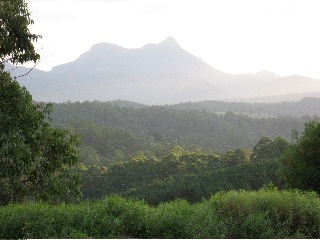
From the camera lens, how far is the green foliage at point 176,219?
6.31 metres

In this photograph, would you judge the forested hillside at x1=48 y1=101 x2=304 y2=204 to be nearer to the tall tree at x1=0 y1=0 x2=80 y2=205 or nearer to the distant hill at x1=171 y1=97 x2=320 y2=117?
the tall tree at x1=0 y1=0 x2=80 y2=205

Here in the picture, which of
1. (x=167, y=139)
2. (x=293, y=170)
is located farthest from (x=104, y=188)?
(x=167, y=139)

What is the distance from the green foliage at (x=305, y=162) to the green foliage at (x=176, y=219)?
4.58 meters

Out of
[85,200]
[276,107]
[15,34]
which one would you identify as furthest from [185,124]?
[15,34]

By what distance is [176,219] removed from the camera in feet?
21.1

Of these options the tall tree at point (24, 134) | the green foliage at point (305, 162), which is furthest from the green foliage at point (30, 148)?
the green foliage at point (305, 162)

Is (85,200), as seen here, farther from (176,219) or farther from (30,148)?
(176,219)

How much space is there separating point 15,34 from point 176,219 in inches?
165

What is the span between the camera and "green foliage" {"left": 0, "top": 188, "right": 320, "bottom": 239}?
631 centimetres

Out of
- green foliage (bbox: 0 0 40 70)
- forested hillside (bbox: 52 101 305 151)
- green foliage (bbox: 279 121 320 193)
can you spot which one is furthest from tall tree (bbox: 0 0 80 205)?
forested hillside (bbox: 52 101 305 151)

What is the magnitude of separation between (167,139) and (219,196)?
97681mm

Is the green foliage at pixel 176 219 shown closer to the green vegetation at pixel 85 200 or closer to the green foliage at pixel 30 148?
the green vegetation at pixel 85 200

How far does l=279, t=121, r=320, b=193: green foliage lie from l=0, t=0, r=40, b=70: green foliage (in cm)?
735

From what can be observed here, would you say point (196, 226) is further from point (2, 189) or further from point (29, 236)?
point (2, 189)
